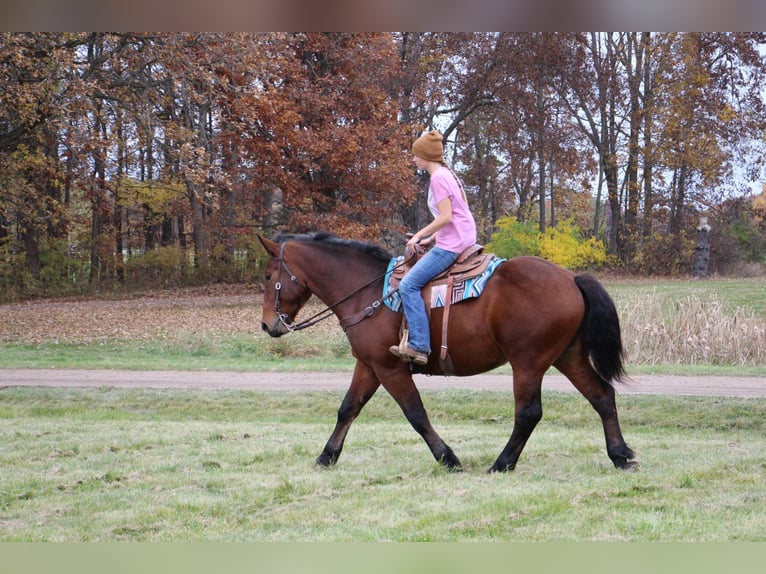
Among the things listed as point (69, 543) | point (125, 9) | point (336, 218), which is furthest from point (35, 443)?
point (336, 218)

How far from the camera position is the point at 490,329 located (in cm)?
631

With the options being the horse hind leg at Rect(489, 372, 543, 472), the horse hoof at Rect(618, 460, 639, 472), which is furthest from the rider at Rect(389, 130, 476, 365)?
the horse hoof at Rect(618, 460, 639, 472)

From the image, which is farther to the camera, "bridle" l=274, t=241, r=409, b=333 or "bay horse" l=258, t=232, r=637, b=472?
"bridle" l=274, t=241, r=409, b=333

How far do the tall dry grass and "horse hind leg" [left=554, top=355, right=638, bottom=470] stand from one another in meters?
8.06

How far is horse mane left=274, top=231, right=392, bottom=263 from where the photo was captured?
6.84 m

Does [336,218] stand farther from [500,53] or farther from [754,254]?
[754,254]

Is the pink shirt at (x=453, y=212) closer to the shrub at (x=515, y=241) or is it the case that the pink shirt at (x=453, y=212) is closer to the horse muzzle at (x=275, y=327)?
the horse muzzle at (x=275, y=327)

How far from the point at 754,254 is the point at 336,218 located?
15.0 meters

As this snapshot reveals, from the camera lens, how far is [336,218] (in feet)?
72.8

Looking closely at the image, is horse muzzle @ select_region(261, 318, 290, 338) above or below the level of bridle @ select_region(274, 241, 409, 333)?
below

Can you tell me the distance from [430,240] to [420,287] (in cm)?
35

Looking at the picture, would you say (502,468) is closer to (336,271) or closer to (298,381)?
(336,271)

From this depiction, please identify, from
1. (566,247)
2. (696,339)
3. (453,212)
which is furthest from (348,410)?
(566,247)

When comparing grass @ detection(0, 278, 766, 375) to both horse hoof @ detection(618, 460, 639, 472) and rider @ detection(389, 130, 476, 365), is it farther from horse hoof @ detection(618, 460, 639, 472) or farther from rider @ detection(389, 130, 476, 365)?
rider @ detection(389, 130, 476, 365)
